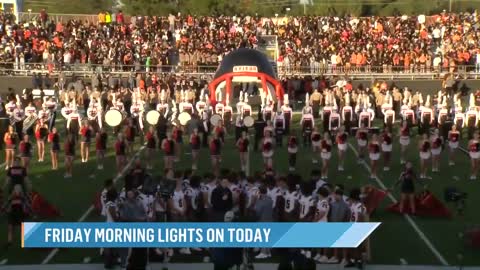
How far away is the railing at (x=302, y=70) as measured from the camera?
138 feet

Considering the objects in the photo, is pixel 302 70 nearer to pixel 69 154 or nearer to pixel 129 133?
pixel 129 133

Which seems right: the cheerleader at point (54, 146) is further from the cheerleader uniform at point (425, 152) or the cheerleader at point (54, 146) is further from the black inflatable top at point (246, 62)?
the black inflatable top at point (246, 62)

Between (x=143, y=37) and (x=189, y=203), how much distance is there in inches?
1143

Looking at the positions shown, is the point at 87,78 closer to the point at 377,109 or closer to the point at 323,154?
the point at 377,109

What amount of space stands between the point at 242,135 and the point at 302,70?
63.6ft

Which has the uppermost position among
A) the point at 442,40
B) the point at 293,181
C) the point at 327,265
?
the point at 442,40

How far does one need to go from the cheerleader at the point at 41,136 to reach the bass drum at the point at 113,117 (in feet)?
6.48

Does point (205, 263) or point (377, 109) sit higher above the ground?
point (377, 109)

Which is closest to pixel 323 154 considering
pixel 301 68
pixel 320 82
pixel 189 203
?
pixel 189 203

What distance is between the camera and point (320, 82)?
35875 millimetres

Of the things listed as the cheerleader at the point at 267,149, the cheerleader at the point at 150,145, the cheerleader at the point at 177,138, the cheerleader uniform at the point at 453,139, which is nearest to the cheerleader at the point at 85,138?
the cheerleader at the point at 150,145

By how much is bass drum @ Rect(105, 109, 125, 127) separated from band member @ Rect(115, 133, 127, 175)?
11.2 ft

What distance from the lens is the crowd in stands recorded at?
4288 centimetres

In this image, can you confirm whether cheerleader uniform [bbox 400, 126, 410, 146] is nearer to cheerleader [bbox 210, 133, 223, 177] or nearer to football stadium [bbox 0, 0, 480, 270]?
football stadium [bbox 0, 0, 480, 270]
